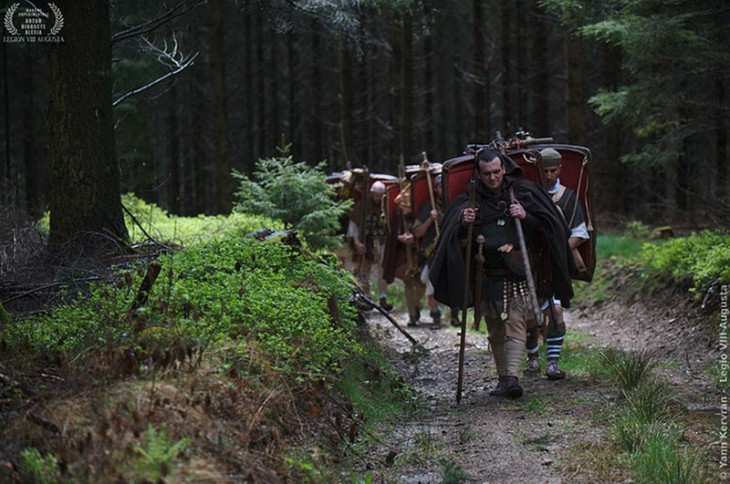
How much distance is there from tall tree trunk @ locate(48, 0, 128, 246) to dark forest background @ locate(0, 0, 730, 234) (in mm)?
33

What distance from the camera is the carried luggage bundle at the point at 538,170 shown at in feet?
29.0

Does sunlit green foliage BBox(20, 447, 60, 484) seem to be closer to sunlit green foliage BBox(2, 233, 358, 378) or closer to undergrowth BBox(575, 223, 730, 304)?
sunlit green foliage BBox(2, 233, 358, 378)

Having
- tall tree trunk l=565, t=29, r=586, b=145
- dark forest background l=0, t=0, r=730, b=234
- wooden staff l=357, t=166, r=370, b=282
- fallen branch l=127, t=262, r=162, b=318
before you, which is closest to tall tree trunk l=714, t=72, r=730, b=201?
dark forest background l=0, t=0, r=730, b=234

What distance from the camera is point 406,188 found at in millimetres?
14023

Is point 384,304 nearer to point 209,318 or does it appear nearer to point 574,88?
point 574,88

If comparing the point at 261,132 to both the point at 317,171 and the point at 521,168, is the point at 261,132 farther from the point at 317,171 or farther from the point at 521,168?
the point at 521,168

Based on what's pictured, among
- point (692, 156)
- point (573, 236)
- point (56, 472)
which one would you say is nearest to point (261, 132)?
point (692, 156)

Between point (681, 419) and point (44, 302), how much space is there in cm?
563

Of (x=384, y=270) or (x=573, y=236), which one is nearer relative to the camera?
(x=573, y=236)

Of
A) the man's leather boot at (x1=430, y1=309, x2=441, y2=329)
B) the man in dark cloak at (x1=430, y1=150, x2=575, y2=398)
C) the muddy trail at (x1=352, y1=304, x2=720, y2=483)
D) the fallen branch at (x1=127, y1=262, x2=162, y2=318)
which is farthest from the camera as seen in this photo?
the man's leather boot at (x1=430, y1=309, x2=441, y2=329)

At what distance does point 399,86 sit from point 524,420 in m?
22.1

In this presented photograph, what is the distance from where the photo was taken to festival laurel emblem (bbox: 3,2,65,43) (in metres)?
9.55

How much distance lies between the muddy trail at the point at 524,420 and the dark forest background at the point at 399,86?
273 cm

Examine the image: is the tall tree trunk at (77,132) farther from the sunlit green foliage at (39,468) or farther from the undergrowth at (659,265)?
the undergrowth at (659,265)
